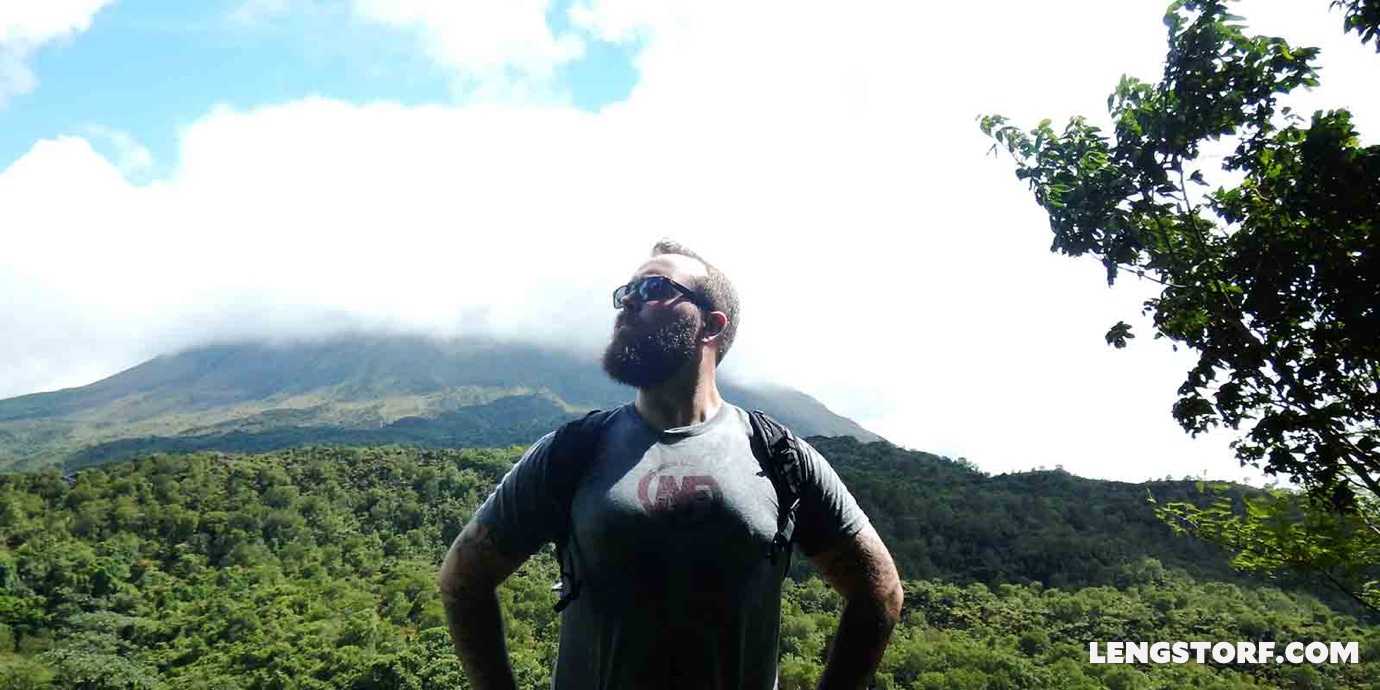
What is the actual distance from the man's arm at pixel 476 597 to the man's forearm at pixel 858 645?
1223 millimetres

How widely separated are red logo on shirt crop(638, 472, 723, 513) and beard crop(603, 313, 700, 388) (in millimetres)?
392

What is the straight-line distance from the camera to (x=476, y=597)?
2.68m

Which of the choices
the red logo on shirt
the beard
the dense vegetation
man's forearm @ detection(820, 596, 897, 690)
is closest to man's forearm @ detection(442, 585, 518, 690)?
the red logo on shirt

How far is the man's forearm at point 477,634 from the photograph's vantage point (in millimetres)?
2680

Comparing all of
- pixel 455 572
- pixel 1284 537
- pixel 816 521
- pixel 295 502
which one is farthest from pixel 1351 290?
pixel 295 502

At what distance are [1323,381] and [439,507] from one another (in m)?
83.5

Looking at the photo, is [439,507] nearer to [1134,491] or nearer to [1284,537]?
[1134,491]

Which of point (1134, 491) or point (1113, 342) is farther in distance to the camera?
point (1134, 491)

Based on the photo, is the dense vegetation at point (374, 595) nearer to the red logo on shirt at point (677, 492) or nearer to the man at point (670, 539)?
the man at point (670, 539)

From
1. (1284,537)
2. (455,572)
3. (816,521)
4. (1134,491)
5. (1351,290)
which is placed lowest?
(1134,491)

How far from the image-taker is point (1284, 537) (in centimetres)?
787

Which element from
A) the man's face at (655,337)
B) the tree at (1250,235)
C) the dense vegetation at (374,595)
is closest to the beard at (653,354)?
the man's face at (655,337)

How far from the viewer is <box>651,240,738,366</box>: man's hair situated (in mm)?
2967

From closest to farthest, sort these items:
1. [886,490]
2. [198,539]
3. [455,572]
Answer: [455,572], [198,539], [886,490]
